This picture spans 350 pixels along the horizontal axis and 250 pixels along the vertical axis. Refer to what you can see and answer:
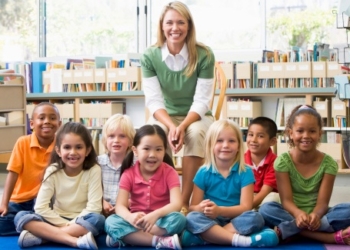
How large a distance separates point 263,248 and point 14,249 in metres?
0.96

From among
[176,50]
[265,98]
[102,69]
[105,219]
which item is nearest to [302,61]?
[265,98]

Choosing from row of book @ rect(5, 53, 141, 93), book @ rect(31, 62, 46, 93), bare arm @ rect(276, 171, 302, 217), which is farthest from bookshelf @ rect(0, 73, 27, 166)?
bare arm @ rect(276, 171, 302, 217)

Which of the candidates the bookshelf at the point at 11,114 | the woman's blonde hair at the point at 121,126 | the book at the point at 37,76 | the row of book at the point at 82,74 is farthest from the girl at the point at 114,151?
the book at the point at 37,76

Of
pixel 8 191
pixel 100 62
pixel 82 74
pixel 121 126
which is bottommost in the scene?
pixel 8 191

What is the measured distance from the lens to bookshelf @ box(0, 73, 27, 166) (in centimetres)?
449

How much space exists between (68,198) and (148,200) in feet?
1.10

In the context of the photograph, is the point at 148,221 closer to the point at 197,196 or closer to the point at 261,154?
the point at 197,196

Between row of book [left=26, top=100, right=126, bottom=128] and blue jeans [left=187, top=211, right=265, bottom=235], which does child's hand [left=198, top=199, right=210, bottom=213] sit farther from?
row of book [left=26, top=100, right=126, bottom=128]

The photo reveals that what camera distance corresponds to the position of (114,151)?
2.93 meters

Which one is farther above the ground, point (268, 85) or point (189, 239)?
point (268, 85)

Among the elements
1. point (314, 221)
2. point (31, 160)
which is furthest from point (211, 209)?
point (31, 160)

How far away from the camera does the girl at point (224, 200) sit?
8.42 ft

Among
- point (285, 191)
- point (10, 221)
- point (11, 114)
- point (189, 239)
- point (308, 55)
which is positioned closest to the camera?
point (189, 239)

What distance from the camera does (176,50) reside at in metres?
3.15
